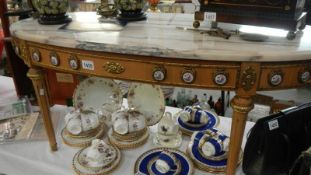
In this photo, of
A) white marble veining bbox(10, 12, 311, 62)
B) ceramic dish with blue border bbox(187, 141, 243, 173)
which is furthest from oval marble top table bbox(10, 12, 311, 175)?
ceramic dish with blue border bbox(187, 141, 243, 173)

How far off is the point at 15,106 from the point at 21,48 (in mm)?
595

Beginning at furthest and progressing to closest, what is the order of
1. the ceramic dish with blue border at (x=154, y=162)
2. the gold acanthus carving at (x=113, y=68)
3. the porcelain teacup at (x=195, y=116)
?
1. the porcelain teacup at (x=195, y=116)
2. the ceramic dish with blue border at (x=154, y=162)
3. the gold acanthus carving at (x=113, y=68)

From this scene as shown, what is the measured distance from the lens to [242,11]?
0.78 m

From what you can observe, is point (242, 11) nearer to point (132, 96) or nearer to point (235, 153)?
point (235, 153)

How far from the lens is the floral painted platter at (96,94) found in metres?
1.34

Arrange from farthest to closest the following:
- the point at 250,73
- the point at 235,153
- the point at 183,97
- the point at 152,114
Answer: the point at 183,97 → the point at 152,114 → the point at 235,153 → the point at 250,73

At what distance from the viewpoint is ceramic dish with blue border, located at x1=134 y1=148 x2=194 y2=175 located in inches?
40.7

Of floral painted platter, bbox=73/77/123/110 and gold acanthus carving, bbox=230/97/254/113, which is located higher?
gold acanthus carving, bbox=230/97/254/113

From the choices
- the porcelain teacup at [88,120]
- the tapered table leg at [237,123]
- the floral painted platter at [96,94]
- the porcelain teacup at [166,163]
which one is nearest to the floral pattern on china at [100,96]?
the floral painted platter at [96,94]

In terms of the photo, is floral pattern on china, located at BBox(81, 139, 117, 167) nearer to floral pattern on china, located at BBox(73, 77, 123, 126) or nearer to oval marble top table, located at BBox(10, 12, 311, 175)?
floral pattern on china, located at BBox(73, 77, 123, 126)

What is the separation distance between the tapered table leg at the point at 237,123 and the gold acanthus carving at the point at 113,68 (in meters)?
0.32

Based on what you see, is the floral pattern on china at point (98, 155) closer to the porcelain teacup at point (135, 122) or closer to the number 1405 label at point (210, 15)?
the porcelain teacup at point (135, 122)

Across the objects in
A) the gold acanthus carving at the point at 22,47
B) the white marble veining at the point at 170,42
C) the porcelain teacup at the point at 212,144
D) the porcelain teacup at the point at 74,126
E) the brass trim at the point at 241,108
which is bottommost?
the porcelain teacup at the point at 212,144

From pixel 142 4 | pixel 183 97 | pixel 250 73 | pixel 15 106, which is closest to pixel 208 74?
pixel 250 73
